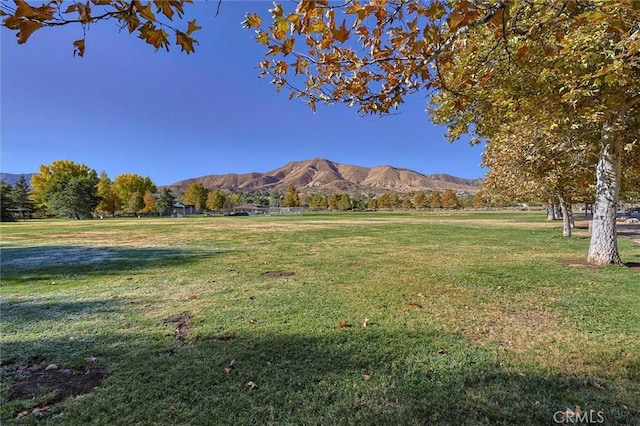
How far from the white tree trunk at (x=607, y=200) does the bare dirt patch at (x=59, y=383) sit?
10597mm

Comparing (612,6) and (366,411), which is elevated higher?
(612,6)

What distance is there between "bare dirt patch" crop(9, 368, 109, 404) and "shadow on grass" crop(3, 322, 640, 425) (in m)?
0.16

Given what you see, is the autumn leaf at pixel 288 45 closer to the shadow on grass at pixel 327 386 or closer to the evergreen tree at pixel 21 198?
the shadow on grass at pixel 327 386

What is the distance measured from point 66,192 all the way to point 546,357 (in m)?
75.3

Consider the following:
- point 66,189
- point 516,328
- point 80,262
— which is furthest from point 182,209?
point 516,328

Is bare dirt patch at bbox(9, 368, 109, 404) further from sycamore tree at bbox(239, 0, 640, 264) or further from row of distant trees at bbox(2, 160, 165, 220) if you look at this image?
row of distant trees at bbox(2, 160, 165, 220)

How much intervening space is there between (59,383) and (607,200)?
11.0 m

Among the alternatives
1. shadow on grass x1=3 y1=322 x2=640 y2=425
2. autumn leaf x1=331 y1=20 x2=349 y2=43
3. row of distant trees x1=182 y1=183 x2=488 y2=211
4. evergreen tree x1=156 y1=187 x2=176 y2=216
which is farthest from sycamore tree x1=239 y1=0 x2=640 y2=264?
row of distant trees x1=182 y1=183 x2=488 y2=211

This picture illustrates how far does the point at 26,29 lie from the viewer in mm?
1566

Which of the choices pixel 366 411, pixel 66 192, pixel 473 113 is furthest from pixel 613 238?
pixel 66 192

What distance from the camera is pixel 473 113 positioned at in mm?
8930

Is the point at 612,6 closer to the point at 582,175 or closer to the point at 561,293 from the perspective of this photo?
the point at 561,293

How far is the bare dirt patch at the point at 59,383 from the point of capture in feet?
9.20

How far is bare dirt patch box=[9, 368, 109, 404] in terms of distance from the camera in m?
2.80
